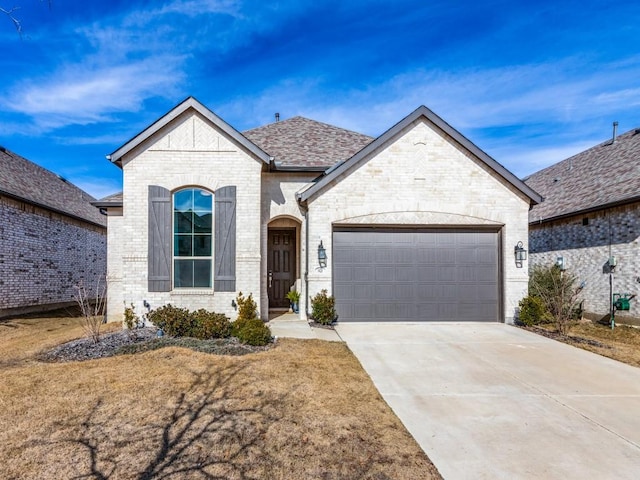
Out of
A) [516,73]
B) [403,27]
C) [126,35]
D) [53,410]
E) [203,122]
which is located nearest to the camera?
[53,410]

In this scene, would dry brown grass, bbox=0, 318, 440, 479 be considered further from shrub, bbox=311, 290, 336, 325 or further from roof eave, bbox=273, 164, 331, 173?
roof eave, bbox=273, 164, 331, 173

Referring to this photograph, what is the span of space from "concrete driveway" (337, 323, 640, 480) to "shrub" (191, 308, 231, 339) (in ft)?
9.59

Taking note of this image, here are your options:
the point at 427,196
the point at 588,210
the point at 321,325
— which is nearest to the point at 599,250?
the point at 588,210

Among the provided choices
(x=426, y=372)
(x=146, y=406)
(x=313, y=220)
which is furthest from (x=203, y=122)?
(x=426, y=372)

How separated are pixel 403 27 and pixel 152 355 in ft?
37.5

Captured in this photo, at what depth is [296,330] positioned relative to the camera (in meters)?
9.35

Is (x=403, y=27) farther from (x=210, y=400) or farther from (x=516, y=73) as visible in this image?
(x=210, y=400)

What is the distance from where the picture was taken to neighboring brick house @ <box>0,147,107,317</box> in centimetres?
1273

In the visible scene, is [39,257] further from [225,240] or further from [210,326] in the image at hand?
[210,326]

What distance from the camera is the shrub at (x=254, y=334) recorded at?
7570 millimetres

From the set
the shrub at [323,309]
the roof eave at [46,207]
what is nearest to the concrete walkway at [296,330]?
the shrub at [323,309]

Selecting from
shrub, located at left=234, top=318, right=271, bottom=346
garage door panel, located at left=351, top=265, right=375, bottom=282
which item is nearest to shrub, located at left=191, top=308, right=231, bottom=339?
shrub, located at left=234, top=318, right=271, bottom=346

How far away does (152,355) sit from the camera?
685 cm

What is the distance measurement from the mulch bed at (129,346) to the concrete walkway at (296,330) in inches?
52.3
